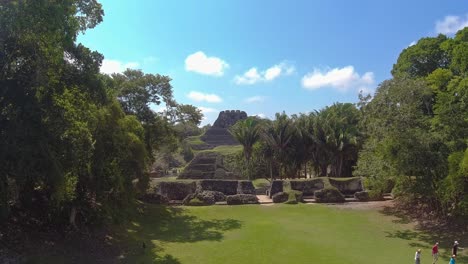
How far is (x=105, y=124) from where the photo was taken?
19.0 meters

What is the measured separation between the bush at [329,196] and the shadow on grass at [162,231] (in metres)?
8.62

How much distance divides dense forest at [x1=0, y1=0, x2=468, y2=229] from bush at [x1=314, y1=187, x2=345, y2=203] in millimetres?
4994

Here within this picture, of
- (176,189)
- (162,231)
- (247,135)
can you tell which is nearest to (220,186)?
(176,189)

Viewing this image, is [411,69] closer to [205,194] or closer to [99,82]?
[205,194]

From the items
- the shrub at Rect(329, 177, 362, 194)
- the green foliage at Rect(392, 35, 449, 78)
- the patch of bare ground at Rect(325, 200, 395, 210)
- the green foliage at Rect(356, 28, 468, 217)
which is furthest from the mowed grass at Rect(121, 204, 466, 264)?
the green foliage at Rect(392, 35, 449, 78)

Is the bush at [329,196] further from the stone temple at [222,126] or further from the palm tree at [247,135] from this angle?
the stone temple at [222,126]

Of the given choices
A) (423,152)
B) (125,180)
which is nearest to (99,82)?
(125,180)

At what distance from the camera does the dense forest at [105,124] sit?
13.7 m

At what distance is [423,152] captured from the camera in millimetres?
22609

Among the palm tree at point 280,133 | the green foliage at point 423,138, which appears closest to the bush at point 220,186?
the palm tree at point 280,133

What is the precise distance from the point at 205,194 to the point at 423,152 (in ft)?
56.2

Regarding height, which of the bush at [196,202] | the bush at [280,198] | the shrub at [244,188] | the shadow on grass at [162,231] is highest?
the shrub at [244,188]

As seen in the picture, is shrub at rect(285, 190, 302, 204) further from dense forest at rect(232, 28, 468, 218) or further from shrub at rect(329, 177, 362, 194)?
dense forest at rect(232, 28, 468, 218)

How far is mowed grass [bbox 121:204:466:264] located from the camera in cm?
1822
